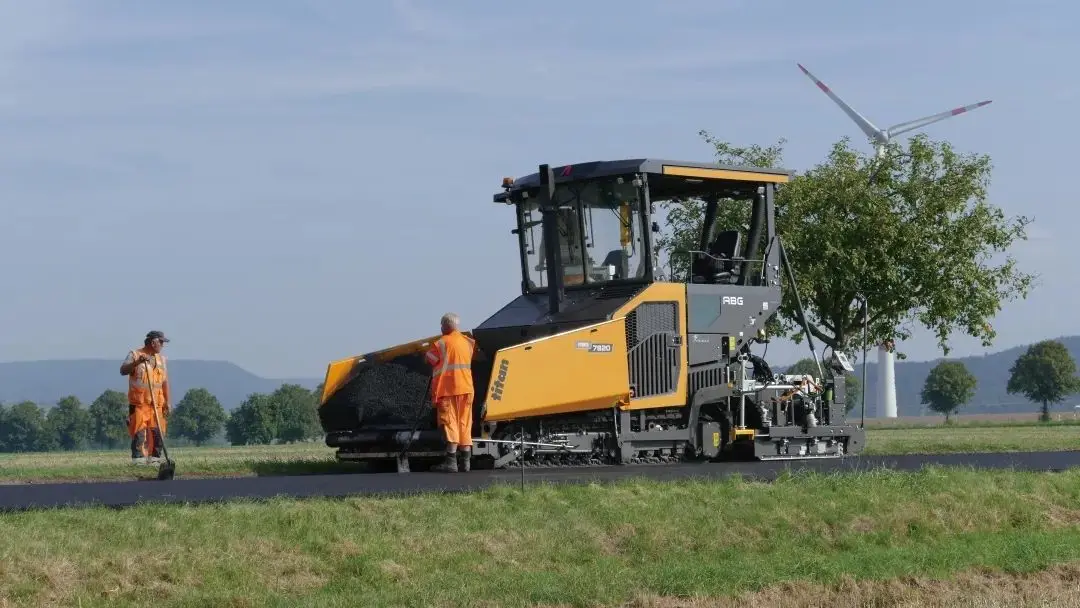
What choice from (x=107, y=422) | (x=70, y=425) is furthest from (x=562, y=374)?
(x=70, y=425)

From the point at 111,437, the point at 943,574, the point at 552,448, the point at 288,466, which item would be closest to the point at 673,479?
the point at 552,448

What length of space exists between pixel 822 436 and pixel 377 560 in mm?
10137

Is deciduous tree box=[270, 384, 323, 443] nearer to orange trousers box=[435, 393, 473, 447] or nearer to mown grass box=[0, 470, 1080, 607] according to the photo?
orange trousers box=[435, 393, 473, 447]

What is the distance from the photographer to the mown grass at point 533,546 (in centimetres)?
928

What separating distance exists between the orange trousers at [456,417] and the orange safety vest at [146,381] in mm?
3677

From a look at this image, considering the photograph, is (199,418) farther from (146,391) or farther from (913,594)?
(913,594)

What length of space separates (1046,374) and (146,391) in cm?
10841

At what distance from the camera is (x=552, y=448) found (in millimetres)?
16281

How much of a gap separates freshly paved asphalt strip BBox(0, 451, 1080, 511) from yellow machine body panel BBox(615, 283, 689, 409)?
0.80 m

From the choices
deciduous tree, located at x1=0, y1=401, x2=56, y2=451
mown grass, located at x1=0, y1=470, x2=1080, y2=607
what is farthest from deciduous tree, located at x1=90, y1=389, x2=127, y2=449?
mown grass, located at x1=0, y1=470, x2=1080, y2=607

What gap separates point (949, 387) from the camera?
12588 cm

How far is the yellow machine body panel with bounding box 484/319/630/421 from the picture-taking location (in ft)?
51.2

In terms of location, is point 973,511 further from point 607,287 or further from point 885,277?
point 885,277

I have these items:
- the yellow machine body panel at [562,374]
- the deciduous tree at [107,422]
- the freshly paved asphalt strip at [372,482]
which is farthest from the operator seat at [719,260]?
the deciduous tree at [107,422]
